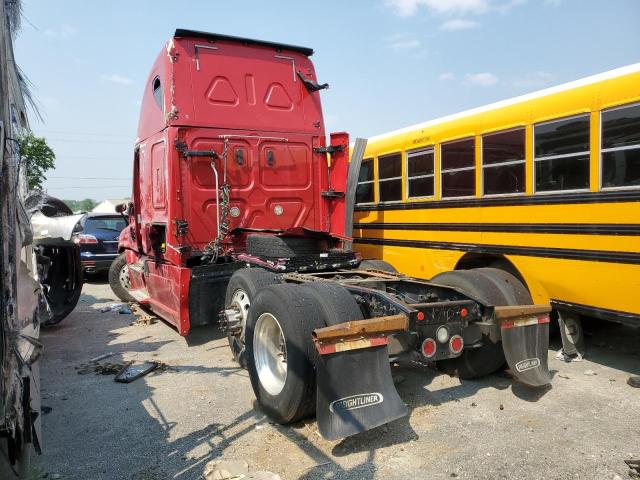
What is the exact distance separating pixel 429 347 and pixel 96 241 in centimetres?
945

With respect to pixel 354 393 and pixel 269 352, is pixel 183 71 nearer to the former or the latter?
pixel 269 352

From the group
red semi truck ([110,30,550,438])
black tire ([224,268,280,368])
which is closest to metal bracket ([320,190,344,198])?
red semi truck ([110,30,550,438])

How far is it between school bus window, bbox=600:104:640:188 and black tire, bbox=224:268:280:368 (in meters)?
3.30

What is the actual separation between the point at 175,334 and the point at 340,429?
A: 418 centimetres

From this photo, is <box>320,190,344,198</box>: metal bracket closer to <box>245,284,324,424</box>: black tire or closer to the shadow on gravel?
<box>245,284,324,424</box>: black tire

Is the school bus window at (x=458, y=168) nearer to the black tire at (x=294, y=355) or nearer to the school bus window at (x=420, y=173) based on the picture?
the school bus window at (x=420, y=173)

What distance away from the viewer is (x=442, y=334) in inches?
150

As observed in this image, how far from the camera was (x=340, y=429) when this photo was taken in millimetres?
3143

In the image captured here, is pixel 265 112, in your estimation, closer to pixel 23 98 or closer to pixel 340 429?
pixel 23 98

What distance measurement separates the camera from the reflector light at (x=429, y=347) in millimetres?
3697

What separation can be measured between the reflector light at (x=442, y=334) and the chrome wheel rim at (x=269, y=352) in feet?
4.00

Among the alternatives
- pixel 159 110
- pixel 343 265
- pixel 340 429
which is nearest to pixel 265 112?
pixel 159 110

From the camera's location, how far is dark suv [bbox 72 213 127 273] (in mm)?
11094

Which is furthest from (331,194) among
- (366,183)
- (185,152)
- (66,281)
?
(66,281)
